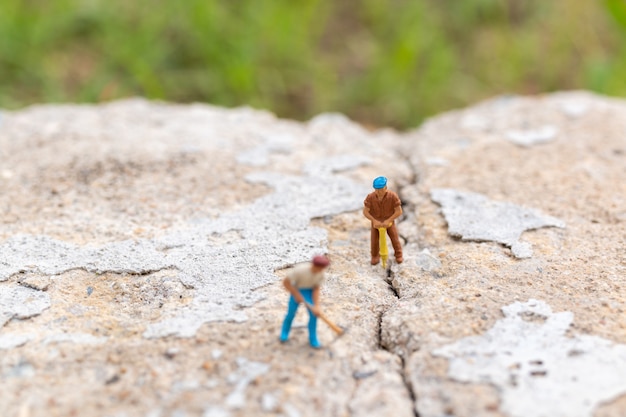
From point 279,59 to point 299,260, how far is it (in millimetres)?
2619

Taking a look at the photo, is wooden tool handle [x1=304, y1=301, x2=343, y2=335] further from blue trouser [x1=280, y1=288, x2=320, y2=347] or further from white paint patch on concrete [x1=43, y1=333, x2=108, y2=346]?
white paint patch on concrete [x1=43, y1=333, x2=108, y2=346]

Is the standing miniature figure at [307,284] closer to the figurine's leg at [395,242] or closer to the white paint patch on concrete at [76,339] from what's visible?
the figurine's leg at [395,242]

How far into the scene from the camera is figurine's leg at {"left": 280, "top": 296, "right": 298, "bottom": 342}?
2.16 metres

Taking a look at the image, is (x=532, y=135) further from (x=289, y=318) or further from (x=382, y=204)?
(x=289, y=318)

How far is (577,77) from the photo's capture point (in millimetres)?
5402

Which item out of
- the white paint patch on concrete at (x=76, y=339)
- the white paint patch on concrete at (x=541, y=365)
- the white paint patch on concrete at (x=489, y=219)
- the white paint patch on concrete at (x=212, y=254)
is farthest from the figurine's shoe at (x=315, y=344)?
the white paint patch on concrete at (x=489, y=219)

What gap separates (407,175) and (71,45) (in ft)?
9.62

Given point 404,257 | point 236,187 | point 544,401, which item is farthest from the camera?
point 236,187

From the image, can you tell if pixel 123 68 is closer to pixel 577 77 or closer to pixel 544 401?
→ pixel 577 77

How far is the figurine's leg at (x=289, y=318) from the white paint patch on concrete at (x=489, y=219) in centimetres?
93

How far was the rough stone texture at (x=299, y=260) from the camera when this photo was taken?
208 centimetres

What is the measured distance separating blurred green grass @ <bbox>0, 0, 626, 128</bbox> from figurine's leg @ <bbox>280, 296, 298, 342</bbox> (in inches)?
106

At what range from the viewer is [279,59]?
4973 mm

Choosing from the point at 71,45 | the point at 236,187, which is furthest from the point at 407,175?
the point at 71,45
